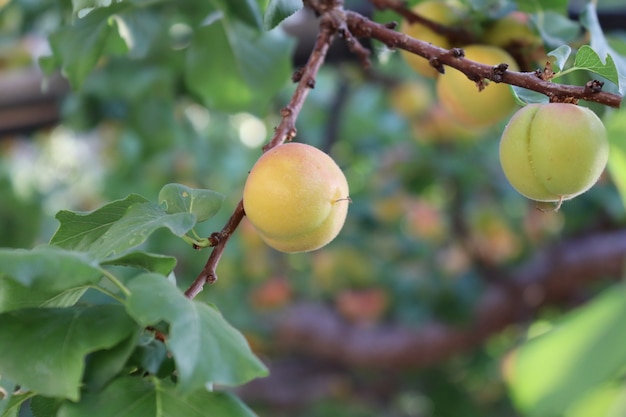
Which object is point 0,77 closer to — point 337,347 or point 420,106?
point 420,106

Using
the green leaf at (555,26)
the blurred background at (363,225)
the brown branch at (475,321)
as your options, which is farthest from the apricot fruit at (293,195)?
the brown branch at (475,321)

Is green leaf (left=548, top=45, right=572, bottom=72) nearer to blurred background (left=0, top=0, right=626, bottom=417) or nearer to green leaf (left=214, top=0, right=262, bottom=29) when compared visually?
green leaf (left=214, top=0, right=262, bottom=29)

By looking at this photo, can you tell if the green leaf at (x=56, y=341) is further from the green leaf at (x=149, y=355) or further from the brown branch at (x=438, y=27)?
the brown branch at (x=438, y=27)

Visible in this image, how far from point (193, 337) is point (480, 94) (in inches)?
18.1

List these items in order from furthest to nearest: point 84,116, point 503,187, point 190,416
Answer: point 503,187 → point 84,116 → point 190,416

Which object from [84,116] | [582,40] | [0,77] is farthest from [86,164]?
[582,40]

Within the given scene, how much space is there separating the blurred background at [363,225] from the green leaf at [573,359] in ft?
4.98

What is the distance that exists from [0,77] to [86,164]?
1571mm

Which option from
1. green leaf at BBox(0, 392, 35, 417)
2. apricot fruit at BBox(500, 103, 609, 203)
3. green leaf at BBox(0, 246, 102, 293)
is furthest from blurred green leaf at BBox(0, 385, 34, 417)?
apricot fruit at BBox(500, 103, 609, 203)

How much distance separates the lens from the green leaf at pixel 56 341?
0.52 m

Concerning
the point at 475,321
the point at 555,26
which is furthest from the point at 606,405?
the point at 475,321

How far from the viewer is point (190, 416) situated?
1.87ft

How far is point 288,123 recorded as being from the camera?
2.32ft

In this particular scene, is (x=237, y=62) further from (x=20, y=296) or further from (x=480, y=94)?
(x=20, y=296)
